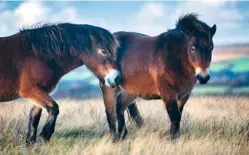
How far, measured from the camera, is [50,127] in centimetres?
493

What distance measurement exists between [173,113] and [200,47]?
102 centimetres

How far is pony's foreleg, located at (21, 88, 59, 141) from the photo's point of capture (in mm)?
4875

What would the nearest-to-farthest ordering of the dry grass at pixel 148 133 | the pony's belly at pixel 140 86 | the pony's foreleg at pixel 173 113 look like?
the dry grass at pixel 148 133 < the pony's foreleg at pixel 173 113 < the pony's belly at pixel 140 86

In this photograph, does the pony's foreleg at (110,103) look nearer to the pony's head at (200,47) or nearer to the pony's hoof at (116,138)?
the pony's hoof at (116,138)

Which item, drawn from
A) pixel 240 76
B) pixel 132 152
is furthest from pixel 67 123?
pixel 240 76

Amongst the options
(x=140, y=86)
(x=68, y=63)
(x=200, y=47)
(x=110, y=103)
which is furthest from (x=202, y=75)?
(x=68, y=63)

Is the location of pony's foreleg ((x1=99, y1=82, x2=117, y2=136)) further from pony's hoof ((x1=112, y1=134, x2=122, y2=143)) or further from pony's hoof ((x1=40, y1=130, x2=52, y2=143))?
pony's hoof ((x1=40, y1=130, x2=52, y2=143))

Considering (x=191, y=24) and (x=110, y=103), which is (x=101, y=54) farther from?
(x=191, y=24)

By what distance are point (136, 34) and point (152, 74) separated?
1.09m

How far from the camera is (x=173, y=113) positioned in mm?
5211

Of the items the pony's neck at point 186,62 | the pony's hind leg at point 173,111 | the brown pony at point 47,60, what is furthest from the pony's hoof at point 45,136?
the pony's neck at point 186,62

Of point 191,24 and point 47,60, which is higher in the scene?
point 191,24

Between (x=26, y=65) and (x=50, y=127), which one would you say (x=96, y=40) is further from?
(x=50, y=127)

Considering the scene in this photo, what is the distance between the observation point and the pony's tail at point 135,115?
6.42 m
